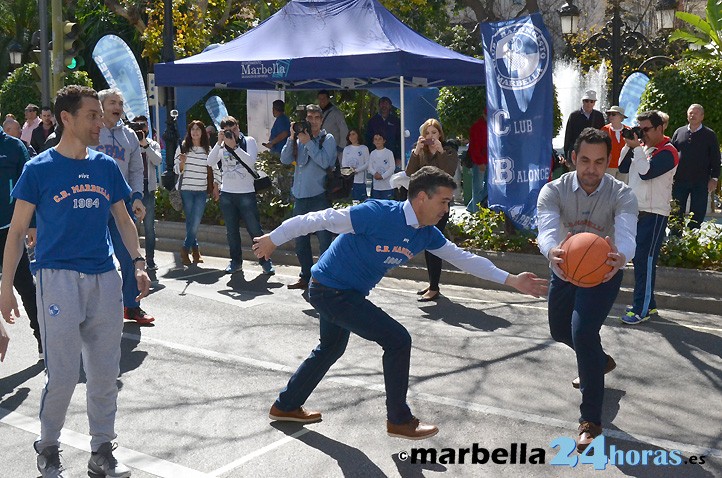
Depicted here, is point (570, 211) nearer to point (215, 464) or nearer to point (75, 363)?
point (215, 464)

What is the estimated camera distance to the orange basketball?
528cm

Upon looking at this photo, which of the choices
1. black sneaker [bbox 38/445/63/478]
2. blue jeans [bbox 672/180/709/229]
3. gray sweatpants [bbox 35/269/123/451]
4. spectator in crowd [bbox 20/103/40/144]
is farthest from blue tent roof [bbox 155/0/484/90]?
black sneaker [bbox 38/445/63/478]

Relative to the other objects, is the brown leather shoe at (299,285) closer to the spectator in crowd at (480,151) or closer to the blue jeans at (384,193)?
the blue jeans at (384,193)

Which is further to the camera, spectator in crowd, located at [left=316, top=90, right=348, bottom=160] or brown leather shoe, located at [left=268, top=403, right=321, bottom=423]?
spectator in crowd, located at [left=316, top=90, right=348, bottom=160]

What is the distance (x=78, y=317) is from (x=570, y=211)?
→ 3083 mm

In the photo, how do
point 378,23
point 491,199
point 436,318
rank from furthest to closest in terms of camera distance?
point 378,23
point 491,199
point 436,318

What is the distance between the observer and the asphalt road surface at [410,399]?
5258 millimetres

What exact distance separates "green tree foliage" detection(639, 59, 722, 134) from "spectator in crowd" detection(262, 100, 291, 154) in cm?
651

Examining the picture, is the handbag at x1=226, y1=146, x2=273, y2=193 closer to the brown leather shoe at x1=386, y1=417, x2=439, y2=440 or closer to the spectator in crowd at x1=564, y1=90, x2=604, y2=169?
the spectator in crowd at x1=564, y1=90, x2=604, y2=169

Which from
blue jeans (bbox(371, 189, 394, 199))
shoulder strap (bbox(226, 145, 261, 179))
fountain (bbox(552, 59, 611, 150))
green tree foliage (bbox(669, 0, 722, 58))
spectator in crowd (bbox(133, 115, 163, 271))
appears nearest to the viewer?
spectator in crowd (bbox(133, 115, 163, 271))

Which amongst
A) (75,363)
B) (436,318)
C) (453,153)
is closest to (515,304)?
(436,318)

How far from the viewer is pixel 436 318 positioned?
356 inches

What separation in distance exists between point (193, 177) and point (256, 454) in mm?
7239

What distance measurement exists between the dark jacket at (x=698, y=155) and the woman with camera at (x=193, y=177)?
242 inches
